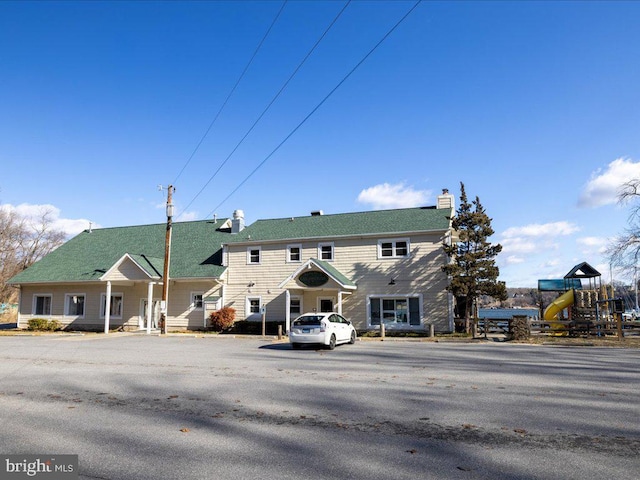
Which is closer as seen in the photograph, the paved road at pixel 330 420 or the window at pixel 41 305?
the paved road at pixel 330 420

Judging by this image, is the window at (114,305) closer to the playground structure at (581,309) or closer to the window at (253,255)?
the window at (253,255)

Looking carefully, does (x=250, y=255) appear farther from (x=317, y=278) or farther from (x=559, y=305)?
(x=559, y=305)

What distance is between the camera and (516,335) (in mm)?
23484

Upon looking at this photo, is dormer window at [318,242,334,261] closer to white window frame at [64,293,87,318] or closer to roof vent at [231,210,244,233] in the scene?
roof vent at [231,210,244,233]

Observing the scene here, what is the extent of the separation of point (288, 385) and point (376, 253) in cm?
2019

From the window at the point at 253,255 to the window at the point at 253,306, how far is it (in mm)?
2583

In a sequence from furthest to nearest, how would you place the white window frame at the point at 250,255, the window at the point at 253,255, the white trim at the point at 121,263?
the window at the point at 253,255 < the white window frame at the point at 250,255 < the white trim at the point at 121,263

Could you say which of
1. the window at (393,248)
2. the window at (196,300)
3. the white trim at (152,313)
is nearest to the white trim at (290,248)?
the window at (393,248)

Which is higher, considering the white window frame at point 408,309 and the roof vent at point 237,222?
the roof vent at point 237,222

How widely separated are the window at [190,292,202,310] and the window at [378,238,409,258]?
1333 cm

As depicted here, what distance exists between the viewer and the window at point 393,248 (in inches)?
1154

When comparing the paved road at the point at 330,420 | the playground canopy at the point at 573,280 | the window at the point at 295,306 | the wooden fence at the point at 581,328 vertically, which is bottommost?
the paved road at the point at 330,420

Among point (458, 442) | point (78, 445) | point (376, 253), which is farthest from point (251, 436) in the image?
point (376, 253)

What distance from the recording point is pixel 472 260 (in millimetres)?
26359
